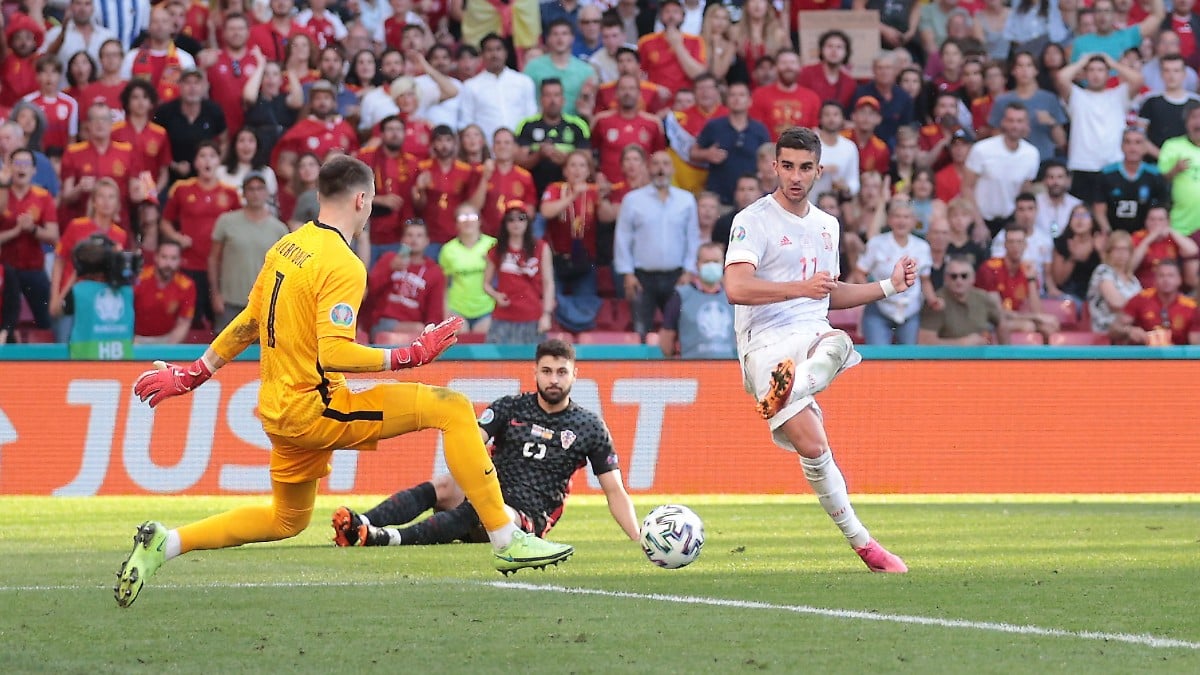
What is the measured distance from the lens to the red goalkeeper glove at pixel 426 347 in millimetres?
7645

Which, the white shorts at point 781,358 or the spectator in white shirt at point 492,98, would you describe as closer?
the white shorts at point 781,358

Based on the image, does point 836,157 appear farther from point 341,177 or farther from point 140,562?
point 140,562

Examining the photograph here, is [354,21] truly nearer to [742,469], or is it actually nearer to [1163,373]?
[742,469]

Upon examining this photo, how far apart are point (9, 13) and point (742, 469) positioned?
9.35m

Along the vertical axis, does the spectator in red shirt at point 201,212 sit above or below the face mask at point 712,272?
above

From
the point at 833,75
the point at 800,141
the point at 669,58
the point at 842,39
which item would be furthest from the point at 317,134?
the point at 800,141

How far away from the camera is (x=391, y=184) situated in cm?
1841

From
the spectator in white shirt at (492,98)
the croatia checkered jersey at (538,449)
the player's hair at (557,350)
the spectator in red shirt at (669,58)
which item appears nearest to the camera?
the player's hair at (557,350)

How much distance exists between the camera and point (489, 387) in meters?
16.0

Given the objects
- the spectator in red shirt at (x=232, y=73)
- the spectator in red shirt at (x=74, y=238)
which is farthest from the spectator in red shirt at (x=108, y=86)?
the spectator in red shirt at (x=74, y=238)

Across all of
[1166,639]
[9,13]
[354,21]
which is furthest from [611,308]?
[1166,639]

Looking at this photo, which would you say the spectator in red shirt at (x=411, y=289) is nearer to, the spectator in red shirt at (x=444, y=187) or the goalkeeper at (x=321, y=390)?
the spectator in red shirt at (x=444, y=187)

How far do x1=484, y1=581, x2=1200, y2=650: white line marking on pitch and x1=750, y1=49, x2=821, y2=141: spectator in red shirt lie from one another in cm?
1122

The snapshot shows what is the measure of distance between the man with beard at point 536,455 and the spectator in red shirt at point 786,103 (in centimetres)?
897
